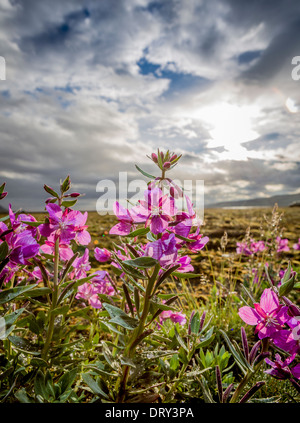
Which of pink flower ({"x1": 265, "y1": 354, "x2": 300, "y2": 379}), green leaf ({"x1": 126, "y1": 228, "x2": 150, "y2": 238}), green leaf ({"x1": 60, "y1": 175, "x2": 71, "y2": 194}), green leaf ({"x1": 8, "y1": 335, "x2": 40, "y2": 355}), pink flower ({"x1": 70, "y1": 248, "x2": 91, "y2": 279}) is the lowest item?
pink flower ({"x1": 265, "y1": 354, "x2": 300, "y2": 379})

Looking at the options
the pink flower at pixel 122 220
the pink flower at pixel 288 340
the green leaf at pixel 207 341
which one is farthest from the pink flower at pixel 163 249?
the green leaf at pixel 207 341

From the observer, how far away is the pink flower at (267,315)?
1000 millimetres

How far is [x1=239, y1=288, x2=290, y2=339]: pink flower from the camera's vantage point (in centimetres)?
100

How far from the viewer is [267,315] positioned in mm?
1030

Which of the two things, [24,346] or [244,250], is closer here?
[24,346]

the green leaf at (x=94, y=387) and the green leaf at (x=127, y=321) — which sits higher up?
the green leaf at (x=127, y=321)

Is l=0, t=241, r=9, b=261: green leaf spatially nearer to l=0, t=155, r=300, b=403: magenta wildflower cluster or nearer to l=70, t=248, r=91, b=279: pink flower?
l=0, t=155, r=300, b=403: magenta wildflower cluster

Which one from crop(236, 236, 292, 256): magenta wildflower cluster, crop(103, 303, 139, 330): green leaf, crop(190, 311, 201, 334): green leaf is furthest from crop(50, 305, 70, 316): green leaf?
crop(236, 236, 292, 256): magenta wildflower cluster

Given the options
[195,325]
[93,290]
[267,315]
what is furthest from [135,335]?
[93,290]

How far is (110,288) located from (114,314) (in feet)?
2.19

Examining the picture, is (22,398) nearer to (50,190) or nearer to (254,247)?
(50,190)

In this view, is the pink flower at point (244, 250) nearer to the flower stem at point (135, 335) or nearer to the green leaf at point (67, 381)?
the flower stem at point (135, 335)
